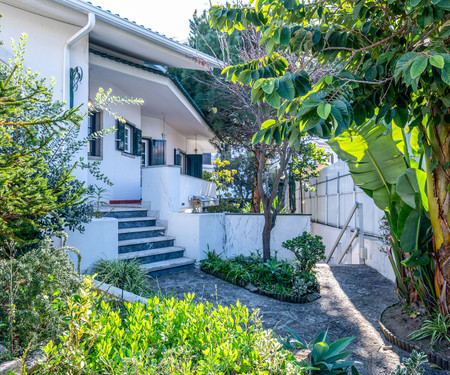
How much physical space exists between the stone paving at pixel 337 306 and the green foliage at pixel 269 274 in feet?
0.86

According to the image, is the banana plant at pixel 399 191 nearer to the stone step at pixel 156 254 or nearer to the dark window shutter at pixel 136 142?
the stone step at pixel 156 254

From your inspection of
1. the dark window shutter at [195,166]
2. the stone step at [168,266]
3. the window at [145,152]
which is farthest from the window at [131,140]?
the dark window shutter at [195,166]

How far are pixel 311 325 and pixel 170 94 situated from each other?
8.21 meters

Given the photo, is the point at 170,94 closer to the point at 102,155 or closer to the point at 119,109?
the point at 119,109

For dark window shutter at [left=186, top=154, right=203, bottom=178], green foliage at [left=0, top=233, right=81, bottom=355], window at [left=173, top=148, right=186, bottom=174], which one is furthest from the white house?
green foliage at [left=0, top=233, right=81, bottom=355]

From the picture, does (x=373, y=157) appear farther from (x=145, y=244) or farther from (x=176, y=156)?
(x=176, y=156)

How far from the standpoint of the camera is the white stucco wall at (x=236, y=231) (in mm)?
8898

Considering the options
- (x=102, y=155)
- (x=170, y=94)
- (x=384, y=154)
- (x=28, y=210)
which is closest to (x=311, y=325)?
(x=384, y=154)

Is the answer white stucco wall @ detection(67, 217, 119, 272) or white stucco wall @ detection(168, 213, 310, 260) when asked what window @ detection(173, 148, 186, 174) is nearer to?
white stucco wall @ detection(168, 213, 310, 260)

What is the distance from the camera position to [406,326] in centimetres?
467

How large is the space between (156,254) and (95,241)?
1685 millimetres

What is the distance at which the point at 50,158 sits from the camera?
533cm

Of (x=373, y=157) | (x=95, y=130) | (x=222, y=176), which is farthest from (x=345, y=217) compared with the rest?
(x=95, y=130)

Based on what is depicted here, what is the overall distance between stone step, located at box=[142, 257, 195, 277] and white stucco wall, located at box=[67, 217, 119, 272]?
0.85 metres
